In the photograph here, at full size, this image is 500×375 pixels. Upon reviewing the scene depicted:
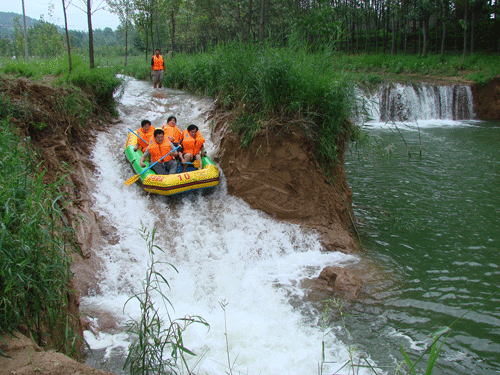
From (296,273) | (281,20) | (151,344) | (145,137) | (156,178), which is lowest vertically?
(296,273)

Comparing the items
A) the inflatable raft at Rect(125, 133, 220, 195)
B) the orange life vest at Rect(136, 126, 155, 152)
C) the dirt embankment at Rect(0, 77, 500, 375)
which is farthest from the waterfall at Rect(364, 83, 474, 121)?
the inflatable raft at Rect(125, 133, 220, 195)

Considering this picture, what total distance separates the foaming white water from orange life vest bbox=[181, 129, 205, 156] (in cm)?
62

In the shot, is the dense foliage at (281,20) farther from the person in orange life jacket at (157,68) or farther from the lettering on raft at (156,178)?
the lettering on raft at (156,178)

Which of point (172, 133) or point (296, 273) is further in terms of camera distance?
point (172, 133)

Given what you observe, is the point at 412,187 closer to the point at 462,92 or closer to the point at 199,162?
the point at 199,162

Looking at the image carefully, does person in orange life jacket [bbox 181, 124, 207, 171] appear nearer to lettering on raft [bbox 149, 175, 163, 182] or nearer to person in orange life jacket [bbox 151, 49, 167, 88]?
lettering on raft [bbox 149, 175, 163, 182]

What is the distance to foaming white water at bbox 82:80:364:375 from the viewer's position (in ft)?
12.8

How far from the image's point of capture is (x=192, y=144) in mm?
7332

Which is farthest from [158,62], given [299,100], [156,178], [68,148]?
[299,100]

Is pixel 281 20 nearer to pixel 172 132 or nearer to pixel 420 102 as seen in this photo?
pixel 420 102

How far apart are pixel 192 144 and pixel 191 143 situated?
3cm

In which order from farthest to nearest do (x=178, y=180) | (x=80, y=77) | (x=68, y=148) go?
(x=80, y=77) < (x=68, y=148) < (x=178, y=180)

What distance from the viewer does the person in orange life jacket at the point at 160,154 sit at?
7102 millimetres

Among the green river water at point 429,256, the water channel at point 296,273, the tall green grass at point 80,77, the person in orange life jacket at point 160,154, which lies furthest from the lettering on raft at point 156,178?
the green river water at point 429,256
